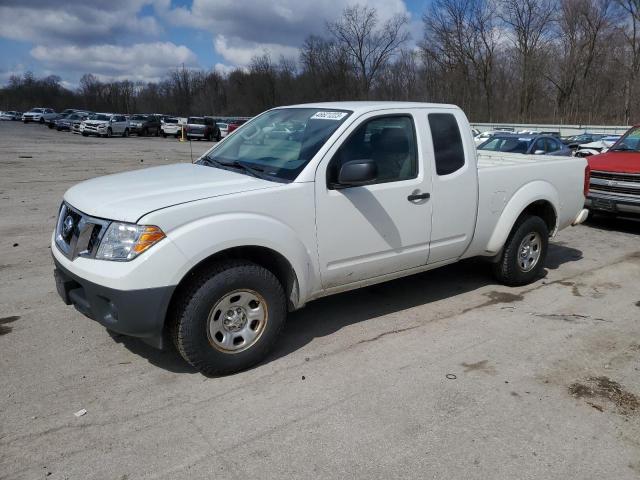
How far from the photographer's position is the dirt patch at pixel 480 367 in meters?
3.84

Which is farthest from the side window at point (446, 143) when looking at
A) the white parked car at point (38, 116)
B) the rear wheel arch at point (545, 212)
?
the white parked car at point (38, 116)

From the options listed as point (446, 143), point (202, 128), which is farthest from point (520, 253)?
point (202, 128)

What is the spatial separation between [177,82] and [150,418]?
10844 centimetres

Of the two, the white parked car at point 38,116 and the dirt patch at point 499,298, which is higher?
the white parked car at point 38,116

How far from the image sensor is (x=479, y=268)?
20.7 ft

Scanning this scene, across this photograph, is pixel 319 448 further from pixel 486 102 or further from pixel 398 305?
pixel 486 102

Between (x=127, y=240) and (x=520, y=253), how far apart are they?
4127mm

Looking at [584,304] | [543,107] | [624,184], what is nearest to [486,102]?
[543,107]

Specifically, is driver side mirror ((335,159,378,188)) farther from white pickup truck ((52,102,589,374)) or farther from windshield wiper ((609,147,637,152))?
windshield wiper ((609,147,637,152))

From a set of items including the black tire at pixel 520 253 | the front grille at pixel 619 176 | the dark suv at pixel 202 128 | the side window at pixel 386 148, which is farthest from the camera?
the dark suv at pixel 202 128

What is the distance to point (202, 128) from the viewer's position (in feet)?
129

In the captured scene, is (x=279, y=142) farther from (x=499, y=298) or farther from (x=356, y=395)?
(x=499, y=298)

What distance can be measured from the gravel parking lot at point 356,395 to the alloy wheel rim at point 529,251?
359mm

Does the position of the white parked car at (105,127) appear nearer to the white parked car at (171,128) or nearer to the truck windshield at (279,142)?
the white parked car at (171,128)
